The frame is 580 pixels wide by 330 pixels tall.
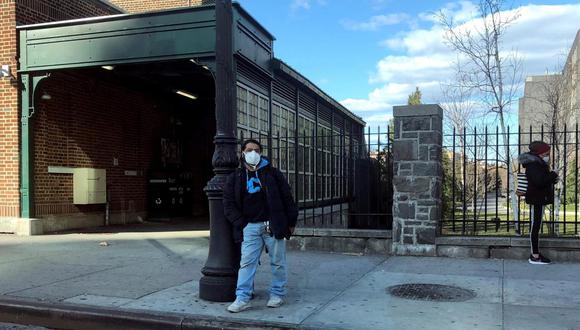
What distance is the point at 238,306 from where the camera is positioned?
5.29 metres

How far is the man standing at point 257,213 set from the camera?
5.47m

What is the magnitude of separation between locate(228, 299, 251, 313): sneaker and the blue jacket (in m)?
0.65

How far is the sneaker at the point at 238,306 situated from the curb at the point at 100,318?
197mm

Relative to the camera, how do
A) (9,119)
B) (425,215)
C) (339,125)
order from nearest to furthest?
(425,215), (9,119), (339,125)

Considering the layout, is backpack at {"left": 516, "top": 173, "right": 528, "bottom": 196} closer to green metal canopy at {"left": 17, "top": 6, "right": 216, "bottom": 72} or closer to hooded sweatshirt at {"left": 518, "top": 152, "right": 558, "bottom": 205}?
hooded sweatshirt at {"left": 518, "top": 152, "right": 558, "bottom": 205}

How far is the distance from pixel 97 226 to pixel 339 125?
13001 millimetres

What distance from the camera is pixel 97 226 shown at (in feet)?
45.2

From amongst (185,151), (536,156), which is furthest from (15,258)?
(185,151)

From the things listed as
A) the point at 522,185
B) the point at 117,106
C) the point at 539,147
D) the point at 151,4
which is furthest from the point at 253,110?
the point at 151,4

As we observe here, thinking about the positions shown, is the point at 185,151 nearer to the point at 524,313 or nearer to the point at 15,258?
the point at 15,258

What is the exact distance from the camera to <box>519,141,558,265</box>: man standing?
7766mm

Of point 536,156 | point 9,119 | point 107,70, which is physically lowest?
point 536,156

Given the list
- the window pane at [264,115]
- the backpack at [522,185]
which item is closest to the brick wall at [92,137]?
the window pane at [264,115]

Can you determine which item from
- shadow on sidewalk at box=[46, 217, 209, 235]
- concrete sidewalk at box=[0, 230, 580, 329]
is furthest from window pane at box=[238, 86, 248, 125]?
concrete sidewalk at box=[0, 230, 580, 329]
